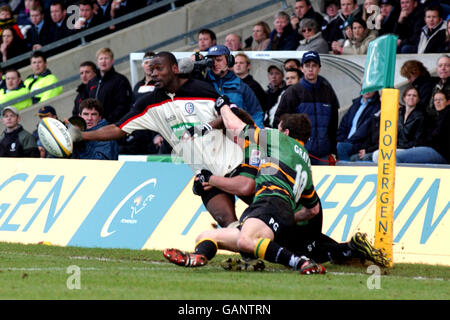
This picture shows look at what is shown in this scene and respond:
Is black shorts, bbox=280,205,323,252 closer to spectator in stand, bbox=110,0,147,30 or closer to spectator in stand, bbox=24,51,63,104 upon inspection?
spectator in stand, bbox=24,51,63,104

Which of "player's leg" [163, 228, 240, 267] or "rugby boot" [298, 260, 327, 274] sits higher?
"player's leg" [163, 228, 240, 267]

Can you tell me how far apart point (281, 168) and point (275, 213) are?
480mm

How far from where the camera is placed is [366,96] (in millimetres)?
14695

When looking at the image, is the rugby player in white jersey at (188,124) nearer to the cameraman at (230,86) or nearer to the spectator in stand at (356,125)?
the cameraman at (230,86)

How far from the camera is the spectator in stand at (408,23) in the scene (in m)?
16.2

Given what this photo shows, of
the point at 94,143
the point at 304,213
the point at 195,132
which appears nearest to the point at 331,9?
the point at 94,143

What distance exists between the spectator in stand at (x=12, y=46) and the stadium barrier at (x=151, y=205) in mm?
7738

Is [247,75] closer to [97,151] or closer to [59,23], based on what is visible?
[97,151]

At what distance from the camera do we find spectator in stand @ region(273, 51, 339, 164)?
14.0 metres

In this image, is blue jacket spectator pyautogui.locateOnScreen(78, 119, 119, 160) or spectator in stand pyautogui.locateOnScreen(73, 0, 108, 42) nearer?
blue jacket spectator pyautogui.locateOnScreen(78, 119, 119, 160)

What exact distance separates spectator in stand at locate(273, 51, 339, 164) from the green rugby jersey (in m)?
4.06

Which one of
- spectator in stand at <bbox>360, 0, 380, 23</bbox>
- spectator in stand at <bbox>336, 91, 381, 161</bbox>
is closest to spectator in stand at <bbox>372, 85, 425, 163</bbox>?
spectator in stand at <bbox>336, 91, 381, 161</bbox>

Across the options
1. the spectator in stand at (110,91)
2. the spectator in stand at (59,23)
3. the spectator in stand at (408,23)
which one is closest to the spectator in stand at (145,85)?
the spectator in stand at (110,91)

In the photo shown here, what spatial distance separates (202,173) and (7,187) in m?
4.49
